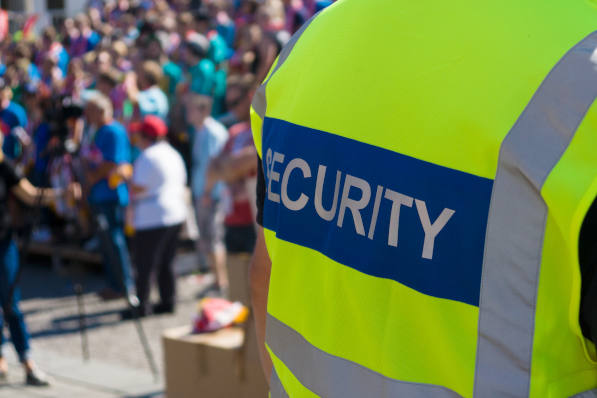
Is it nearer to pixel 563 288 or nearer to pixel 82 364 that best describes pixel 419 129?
pixel 563 288

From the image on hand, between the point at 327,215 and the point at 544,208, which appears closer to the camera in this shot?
the point at 544,208

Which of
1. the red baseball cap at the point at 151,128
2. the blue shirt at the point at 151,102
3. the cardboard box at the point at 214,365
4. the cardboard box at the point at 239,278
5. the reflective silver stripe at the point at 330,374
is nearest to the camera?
the reflective silver stripe at the point at 330,374

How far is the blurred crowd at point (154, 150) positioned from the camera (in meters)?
4.98

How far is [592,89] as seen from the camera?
90 cm

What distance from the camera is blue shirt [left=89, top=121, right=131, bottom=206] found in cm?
623

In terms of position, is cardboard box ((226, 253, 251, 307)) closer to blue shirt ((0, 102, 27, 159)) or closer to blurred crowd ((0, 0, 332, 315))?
blurred crowd ((0, 0, 332, 315))

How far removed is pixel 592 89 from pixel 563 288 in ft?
0.74

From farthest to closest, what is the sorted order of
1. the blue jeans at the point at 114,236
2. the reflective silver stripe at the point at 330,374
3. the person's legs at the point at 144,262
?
1. the blue jeans at the point at 114,236
2. the person's legs at the point at 144,262
3. the reflective silver stripe at the point at 330,374

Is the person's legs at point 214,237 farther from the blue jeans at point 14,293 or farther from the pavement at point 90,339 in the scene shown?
the blue jeans at point 14,293

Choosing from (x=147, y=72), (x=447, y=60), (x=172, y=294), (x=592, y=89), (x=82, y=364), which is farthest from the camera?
(x=147, y=72)

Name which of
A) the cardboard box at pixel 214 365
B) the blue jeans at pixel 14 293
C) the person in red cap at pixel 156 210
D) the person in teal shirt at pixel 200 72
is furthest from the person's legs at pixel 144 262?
the person in teal shirt at pixel 200 72

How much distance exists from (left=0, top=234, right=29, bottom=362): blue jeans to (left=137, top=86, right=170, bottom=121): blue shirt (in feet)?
8.83

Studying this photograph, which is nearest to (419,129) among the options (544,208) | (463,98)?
(463,98)

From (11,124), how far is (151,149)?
183 centimetres
